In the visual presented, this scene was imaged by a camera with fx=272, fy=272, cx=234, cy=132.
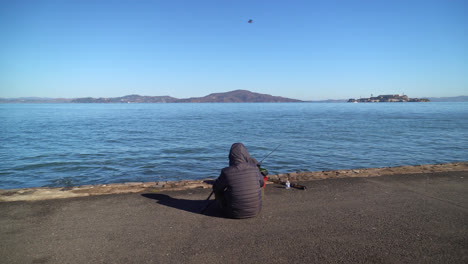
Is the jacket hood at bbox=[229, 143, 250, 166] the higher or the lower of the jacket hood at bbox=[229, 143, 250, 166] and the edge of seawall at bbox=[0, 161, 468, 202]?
the higher

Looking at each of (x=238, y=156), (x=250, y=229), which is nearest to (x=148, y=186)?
(x=238, y=156)

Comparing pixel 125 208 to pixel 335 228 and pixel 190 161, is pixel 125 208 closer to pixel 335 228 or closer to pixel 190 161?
pixel 335 228

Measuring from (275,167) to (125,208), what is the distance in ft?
33.5

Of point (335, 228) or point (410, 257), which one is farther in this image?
point (335, 228)

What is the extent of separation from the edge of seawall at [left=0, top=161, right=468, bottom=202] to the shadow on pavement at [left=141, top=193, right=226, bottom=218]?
1.55 feet

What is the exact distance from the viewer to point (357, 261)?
385cm

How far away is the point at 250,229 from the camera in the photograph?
4.82 m

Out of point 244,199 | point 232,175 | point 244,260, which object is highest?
point 232,175

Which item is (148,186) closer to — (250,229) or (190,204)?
(190,204)

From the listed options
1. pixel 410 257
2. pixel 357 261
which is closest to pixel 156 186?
pixel 357 261

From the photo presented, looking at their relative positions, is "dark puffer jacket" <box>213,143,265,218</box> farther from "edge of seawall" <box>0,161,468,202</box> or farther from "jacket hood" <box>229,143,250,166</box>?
"edge of seawall" <box>0,161,468,202</box>

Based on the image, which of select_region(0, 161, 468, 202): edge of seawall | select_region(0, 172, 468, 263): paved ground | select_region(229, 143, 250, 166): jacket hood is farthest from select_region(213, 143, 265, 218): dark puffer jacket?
select_region(0, 161, 468, 202): edge of seawall

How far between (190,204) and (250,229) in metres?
1.76

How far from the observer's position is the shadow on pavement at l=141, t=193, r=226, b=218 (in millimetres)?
5582
